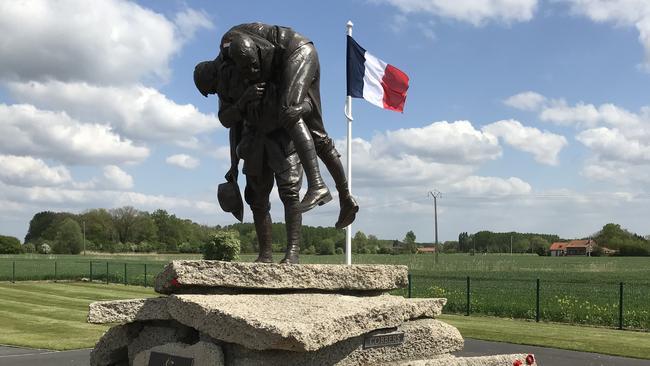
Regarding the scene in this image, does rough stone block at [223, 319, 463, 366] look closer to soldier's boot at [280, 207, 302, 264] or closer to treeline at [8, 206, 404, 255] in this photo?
soldier's boot at [280, 207, 302, 264]

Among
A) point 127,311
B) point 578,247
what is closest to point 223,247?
point 127,311

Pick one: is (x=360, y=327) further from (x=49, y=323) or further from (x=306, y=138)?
(x=49, y=323)

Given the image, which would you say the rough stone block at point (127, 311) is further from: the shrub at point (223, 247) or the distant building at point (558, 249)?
the distant building at point (558, 249)

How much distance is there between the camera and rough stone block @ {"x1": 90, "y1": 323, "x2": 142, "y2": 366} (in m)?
6.10

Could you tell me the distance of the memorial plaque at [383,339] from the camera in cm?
566

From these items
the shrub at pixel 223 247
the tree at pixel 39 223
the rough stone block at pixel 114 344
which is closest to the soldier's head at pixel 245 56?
the rough stone block at pixel 114 344

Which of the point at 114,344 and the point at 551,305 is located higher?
the point at 114,344

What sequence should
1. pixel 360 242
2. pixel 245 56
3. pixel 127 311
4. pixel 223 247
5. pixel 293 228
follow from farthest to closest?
1. pixel 360 242
2. pixel 223 247
3. pixel 293 228
4. pixel 245 56
5. pixel 127 311

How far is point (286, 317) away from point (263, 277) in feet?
2.75

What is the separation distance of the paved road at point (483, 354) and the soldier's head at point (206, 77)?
5219mm

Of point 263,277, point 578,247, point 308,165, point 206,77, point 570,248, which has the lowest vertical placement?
point 570,248

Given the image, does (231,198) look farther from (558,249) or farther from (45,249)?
(558,249)

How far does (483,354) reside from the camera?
11156 mm

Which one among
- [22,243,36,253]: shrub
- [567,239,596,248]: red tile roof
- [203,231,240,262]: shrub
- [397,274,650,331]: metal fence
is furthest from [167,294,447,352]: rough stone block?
[567,239,596,248]: red tile roof
